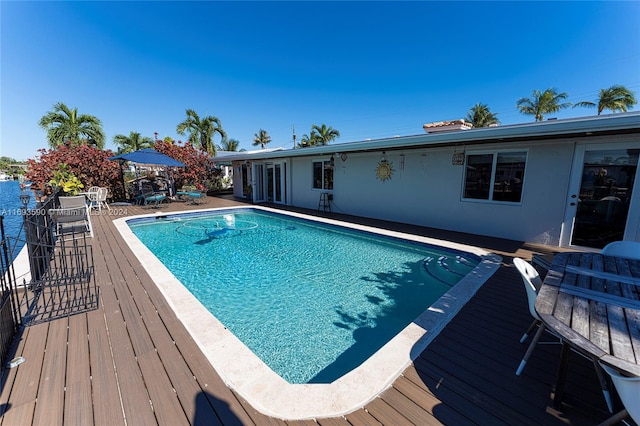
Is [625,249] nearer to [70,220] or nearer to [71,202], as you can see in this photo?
[70,220]

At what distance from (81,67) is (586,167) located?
756 inches

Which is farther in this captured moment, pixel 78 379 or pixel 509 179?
pixel 509 179

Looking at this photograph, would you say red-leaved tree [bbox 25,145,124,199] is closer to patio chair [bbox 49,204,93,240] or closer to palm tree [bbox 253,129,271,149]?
patio chair [bbox 49,204,93,240]

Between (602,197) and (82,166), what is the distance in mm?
16374

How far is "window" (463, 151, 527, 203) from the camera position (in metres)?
6.27

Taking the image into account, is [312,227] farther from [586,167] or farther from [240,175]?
[240,175]

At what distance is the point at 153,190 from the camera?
12742mm

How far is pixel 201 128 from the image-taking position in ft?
69.3

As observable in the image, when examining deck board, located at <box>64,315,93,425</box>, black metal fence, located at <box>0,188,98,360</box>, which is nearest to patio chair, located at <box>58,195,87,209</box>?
black metal fence, located at <box>0,188,98,360</box>

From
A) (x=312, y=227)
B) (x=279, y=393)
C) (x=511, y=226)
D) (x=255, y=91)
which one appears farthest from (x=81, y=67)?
(x=511, y=226)

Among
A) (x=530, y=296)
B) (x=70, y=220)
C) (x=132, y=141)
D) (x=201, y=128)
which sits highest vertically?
(x=201, y=128)

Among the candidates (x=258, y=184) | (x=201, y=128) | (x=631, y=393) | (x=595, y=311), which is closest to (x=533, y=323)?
(x=595, y=311)

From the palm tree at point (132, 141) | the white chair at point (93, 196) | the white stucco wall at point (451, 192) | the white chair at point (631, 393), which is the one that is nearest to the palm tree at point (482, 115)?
the white stucco wall at point (451, 192)

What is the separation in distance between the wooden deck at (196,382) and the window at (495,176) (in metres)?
4.52
